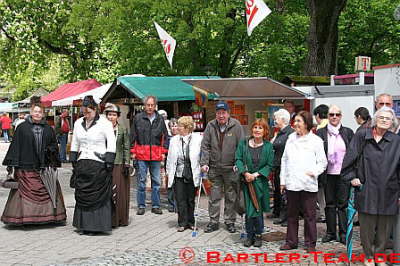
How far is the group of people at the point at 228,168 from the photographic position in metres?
5.89

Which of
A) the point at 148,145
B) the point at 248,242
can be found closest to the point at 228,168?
the point at 248,242

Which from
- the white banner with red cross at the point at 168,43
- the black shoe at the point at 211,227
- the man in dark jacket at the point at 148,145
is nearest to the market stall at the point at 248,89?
the man in dark jacket at the point at 148,145

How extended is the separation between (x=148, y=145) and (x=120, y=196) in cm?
128

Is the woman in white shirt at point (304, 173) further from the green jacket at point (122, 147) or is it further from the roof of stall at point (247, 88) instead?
the roof of stall at point (247, 88)

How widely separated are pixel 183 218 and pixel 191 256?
1.51 meters

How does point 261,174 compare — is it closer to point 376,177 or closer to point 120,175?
point 376,177

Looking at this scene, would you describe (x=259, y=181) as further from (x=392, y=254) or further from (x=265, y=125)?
(x=392, y=254)

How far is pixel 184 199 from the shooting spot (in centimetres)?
796

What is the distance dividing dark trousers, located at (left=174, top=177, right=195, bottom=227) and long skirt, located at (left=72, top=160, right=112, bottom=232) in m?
1.02

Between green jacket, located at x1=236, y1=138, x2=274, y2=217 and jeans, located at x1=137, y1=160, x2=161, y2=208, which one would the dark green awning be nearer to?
jeans, located at x1=137, y1=160, x2=161, y2=208

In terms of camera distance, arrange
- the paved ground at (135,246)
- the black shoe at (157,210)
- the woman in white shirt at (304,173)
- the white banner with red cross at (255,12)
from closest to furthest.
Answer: the paved ground at (135,246) → the woman in white shirt at (304,173) → the black shoe at (157,210) → the white banner with red cross at (255,12)

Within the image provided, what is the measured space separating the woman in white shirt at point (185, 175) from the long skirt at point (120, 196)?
72 centimetres

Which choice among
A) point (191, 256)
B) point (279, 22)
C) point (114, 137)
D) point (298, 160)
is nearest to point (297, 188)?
point (298, 160)

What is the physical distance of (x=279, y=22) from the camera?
64.6 ft
